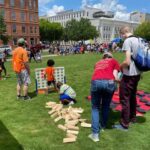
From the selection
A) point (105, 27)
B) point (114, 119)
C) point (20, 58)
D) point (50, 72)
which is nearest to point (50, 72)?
point (50, 72)

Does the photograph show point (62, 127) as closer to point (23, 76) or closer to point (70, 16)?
point (23, 76)

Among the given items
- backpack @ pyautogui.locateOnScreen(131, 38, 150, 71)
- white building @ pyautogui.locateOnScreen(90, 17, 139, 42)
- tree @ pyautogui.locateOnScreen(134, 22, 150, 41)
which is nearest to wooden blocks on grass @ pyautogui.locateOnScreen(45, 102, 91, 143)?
backpack @ pyautogui.locateOnScreen(131, 38, 150, 71)

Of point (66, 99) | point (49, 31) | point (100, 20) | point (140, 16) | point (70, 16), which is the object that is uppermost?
point (140, 16)

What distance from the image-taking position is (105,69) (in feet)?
17.2

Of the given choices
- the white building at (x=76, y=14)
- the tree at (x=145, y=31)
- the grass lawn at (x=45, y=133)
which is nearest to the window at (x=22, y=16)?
the tree at (x=145, y=31)

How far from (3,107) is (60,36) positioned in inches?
3262

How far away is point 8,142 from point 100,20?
417 ft

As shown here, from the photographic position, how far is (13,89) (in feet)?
35.1

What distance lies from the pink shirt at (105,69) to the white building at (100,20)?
121970mm

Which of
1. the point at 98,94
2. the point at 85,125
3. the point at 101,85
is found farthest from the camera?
the point at 85,125

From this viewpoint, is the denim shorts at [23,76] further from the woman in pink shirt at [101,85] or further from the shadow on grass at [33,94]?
the woman in pink shirt at [101,85]

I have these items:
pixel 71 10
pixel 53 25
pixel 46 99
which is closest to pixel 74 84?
pixel 46 99

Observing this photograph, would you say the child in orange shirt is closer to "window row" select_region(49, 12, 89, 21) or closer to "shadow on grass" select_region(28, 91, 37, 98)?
"shadow on grass" select_region(28, 91, 37, 98)

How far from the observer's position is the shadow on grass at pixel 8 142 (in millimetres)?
5129
